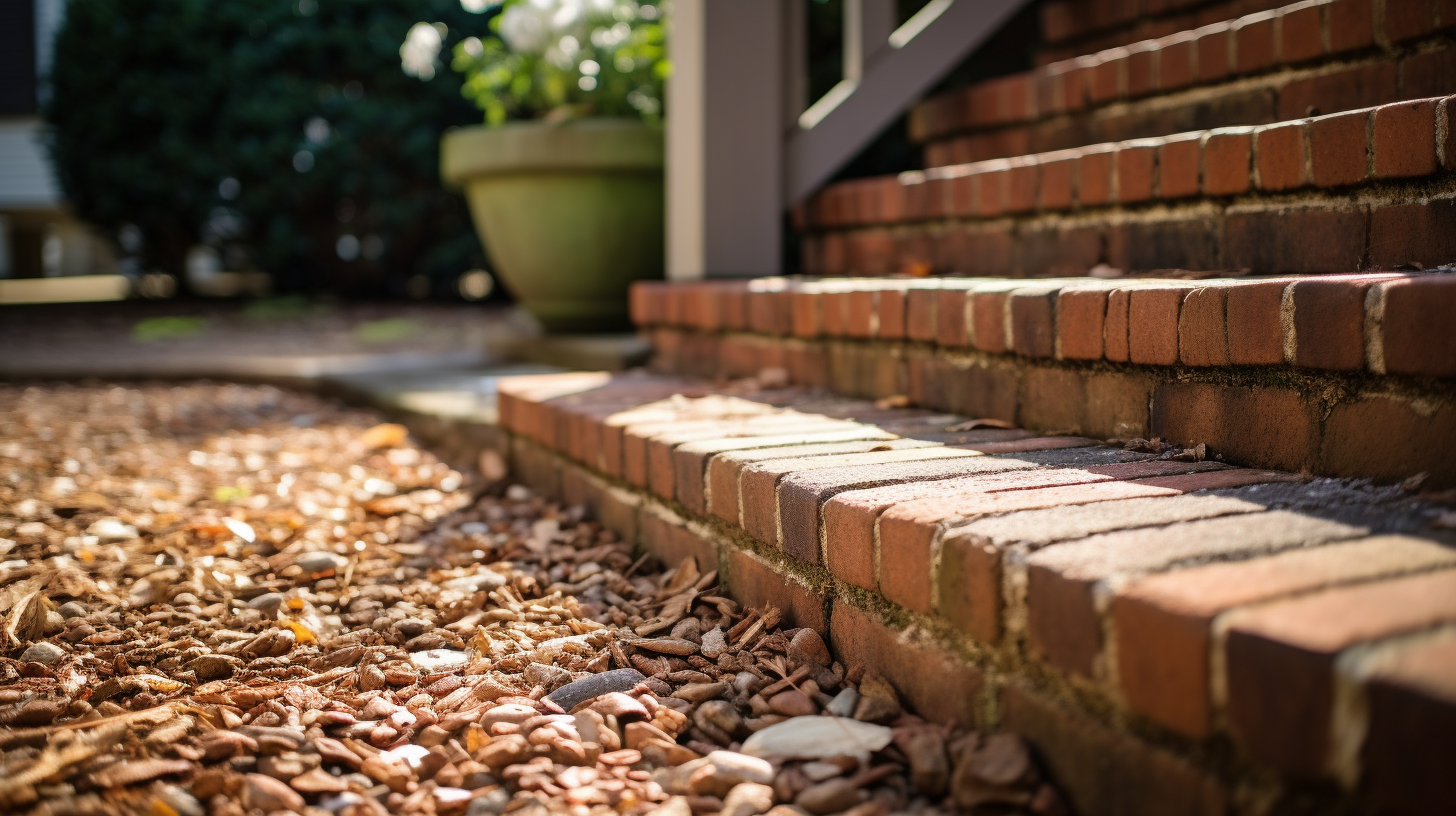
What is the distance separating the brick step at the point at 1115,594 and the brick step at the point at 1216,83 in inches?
35.9

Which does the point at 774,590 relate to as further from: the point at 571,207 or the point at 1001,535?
the point at 571,207

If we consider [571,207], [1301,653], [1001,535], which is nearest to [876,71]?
[571,207]

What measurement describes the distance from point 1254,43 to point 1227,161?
1.66 ft

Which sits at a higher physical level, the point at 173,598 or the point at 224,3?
the point at 224,3

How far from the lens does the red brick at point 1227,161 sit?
5.61 ft

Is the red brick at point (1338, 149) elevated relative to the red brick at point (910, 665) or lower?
elevated

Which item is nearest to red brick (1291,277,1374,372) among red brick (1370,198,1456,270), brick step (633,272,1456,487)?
brick step (633,272,1456,487)

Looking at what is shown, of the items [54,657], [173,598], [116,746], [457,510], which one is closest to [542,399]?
[457,510]

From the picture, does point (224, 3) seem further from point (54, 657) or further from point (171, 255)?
point (54, 657)

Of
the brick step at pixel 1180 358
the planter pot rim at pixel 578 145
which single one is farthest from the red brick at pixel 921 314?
the planter pot rim at pixel 578 145

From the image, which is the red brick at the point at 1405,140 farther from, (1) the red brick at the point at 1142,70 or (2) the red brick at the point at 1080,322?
(1) the red brick at the point at 1142,70

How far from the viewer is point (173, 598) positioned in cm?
165

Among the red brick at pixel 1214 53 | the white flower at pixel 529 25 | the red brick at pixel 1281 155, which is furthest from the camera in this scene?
the white flower at pixel 529 25

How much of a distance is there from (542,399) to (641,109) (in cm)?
162
